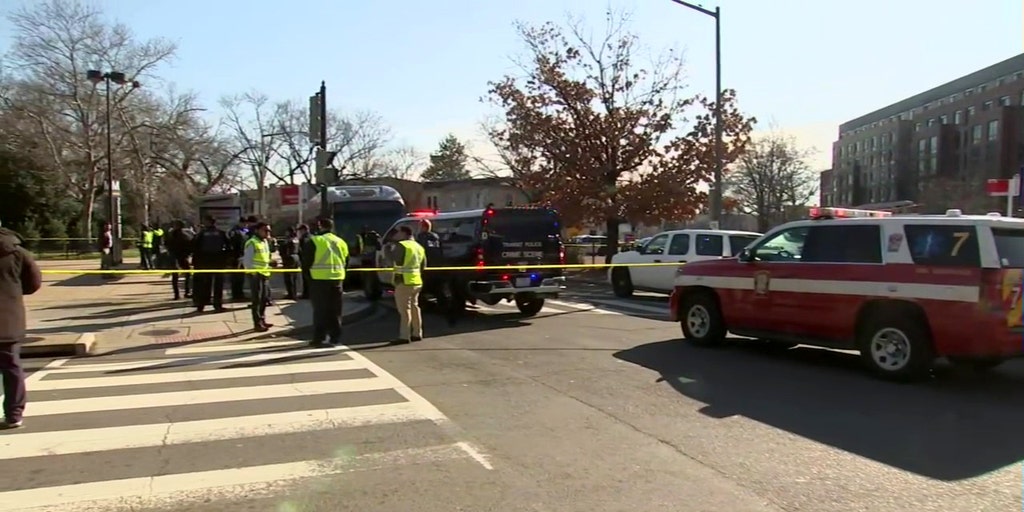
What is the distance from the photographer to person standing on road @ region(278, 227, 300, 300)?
1683cm

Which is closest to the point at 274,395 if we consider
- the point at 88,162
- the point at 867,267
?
the point at 867,267

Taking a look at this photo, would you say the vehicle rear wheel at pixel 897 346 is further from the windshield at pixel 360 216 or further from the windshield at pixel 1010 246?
the windshield at pixel 360 216

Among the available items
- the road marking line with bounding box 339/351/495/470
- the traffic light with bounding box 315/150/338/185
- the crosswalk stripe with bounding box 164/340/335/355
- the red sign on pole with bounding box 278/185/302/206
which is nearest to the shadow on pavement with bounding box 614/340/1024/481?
the road marking line with bounding box 339/351/495/470

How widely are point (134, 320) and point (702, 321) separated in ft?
31.9

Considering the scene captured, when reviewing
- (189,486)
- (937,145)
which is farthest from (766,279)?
(937,145)

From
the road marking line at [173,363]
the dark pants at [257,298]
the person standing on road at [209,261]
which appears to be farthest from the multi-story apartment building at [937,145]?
the road marking line at [173,363]

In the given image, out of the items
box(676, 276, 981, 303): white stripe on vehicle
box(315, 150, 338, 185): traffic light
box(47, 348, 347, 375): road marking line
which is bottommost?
box(47, 348, 347, 375): road marking line

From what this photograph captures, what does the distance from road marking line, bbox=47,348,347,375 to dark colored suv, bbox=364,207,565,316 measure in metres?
3.60

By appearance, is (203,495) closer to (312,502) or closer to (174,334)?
(312,502)

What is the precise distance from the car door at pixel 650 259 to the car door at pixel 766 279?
8023 millimetres

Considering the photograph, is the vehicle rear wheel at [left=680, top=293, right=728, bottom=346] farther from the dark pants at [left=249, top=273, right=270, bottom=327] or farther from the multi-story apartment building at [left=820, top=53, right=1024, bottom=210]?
the multi-story apartment building at [left=820, top=53, right=1024, bottom=210]

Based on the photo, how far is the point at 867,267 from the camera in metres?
8.42

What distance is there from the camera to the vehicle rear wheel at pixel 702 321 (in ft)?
33.8

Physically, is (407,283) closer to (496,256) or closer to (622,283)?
(496,256)
